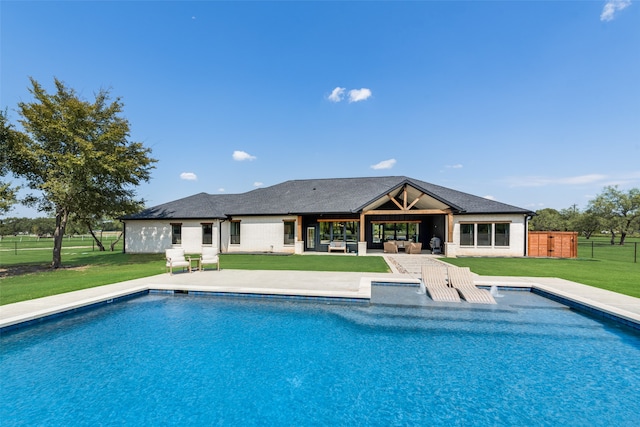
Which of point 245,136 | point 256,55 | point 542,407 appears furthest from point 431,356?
point 245,136

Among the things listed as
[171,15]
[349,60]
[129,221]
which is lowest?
[129,221]

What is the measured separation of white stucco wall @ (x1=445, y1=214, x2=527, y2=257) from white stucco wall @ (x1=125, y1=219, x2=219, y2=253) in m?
18.8

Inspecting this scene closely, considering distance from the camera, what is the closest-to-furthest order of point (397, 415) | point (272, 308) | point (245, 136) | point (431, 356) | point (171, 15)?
point (397, 415) → point (431, 356) → point (272, 308) → point (171, 15) → point (245, 136)

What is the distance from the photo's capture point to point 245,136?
27281 mm

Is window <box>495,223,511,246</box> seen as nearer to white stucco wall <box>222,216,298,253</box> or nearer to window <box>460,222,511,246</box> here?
window <box>460,222,511,246</box>

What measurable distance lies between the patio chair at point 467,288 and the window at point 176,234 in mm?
21368

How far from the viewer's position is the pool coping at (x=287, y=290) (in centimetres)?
684

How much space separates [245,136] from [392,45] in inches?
596

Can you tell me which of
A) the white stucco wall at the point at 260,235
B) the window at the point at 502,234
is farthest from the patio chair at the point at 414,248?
the white stucco wall at the point at 260,235

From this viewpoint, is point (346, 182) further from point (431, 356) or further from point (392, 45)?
point (431, 356)

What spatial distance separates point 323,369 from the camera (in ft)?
16.4

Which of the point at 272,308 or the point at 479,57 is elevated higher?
the point at 479,57

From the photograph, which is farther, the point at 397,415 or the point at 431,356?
the point at 431,356

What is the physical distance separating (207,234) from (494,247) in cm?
2217
